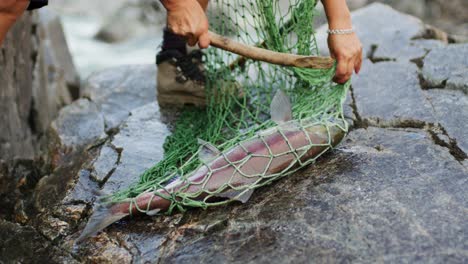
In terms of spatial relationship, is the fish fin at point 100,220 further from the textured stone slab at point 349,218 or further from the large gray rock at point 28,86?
the large gray rock at point 28,86

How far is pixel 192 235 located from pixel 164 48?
242cm

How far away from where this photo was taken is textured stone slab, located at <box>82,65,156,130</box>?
5473mm

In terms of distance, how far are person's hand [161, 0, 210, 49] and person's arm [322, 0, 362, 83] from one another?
2.94 feet

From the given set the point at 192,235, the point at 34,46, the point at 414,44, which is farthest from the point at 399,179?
the point at 34,46

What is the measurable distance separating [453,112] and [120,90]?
11.4 feet

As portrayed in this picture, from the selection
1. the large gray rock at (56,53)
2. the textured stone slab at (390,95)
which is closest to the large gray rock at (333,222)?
the textured stone slab at (390,95)

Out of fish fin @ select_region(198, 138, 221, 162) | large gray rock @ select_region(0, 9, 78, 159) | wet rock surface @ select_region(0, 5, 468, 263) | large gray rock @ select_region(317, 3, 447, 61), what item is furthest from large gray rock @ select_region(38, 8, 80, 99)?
fish fin @ select_region(198, 138, 221, 162)

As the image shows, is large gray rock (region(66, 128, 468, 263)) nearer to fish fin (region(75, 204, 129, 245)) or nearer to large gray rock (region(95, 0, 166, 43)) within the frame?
fish fin (region(75, 204, 129, 245))

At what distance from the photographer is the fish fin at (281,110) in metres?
3.66

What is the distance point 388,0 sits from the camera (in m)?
13.1

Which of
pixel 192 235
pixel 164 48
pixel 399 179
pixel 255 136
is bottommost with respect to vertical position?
pixel 192 235

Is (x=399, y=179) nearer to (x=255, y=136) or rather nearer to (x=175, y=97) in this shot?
(x=255, y=136)

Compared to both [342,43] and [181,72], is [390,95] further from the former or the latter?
[181,72]

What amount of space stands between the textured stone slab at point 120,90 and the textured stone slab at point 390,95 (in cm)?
224
